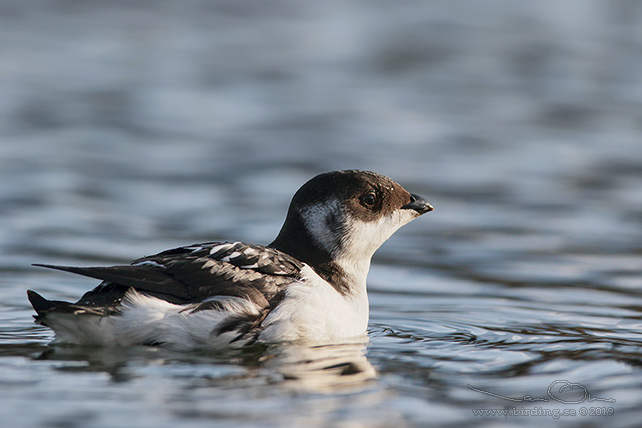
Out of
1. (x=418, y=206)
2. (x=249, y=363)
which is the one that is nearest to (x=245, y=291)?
(x=249, y=363)

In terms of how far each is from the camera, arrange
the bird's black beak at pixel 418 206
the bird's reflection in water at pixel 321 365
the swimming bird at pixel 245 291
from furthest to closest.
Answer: the bird's black beak at pixel 418 206
the swimming bird at pixel 245 291
the bird's reflection in water at pixel 321 365

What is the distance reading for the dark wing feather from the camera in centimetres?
581

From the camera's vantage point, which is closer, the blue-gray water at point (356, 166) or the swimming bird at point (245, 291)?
the blue-gray water at point (356, 166)

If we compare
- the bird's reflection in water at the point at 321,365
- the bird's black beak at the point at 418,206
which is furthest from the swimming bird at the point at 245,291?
the bird's black beak at the point at 418,206

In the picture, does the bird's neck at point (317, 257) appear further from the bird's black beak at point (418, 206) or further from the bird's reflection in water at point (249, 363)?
the bird's reflection in water at point (249, 363)

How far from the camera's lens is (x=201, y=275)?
5.96m

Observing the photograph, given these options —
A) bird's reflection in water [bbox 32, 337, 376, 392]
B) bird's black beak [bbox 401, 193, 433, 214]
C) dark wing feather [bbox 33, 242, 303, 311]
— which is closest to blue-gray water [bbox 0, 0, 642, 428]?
bird's reflection in water [bbox 32, 337, 376, 392]

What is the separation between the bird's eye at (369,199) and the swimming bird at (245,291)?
15 mm

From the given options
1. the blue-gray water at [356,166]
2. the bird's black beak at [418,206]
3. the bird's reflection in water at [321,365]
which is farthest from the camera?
the bird's black beak at [418,206]

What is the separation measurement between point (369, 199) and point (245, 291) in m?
1.37

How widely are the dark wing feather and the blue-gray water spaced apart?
0.35 metres

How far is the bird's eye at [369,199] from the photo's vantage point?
6906 mm

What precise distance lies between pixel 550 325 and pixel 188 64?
1147cm

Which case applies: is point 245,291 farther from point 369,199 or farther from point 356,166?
point 356,166
